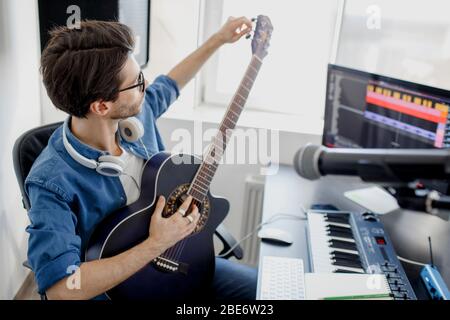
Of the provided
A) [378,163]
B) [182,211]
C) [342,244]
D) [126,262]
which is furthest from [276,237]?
[378,163]

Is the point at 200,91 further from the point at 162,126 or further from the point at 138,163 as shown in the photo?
the point at 138,163

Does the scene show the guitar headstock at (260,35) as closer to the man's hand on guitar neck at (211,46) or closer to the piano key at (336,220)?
the man's hand on guitar neck at (211,46)

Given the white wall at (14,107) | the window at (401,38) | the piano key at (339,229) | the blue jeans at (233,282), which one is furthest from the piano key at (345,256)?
the white wall at (14,107)

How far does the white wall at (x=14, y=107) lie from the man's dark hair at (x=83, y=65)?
1.79ft

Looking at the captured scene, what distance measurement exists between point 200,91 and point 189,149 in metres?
0.33

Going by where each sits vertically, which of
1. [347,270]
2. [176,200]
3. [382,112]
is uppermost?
[382,112]

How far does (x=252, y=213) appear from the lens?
1993 mm

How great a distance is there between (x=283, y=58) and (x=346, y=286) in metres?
1.25

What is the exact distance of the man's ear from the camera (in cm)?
110

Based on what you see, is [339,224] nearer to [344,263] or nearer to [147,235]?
[344,263]

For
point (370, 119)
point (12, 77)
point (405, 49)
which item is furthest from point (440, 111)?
point (12, 77)

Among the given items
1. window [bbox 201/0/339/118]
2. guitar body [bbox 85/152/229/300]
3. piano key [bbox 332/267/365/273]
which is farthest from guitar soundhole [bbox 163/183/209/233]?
window [bbox 201/0/339/118]

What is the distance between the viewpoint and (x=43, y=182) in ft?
3.40

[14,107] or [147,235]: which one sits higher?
[14,107]
